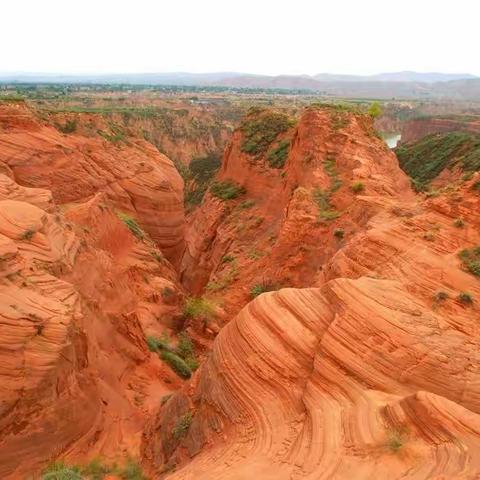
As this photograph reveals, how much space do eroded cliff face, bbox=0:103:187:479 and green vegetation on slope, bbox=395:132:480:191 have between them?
112 ft

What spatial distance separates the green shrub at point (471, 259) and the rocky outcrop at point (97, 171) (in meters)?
17.1

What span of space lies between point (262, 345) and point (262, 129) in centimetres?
2433

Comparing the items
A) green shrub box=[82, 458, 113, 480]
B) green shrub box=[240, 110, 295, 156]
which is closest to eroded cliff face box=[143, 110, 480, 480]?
green shrub box=[82, 458, 113, 480]

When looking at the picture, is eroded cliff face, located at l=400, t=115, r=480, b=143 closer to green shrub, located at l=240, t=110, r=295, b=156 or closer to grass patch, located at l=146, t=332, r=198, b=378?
green shrub, located at l=240, t=110, r=295, b=156

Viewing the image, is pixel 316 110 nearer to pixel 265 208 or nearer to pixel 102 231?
pixel 265 208

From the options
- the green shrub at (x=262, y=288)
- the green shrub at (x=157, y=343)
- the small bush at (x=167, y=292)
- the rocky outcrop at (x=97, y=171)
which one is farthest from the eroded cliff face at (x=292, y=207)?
the green shrub at (x=157, y=343)

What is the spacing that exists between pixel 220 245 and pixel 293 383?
1718 cm

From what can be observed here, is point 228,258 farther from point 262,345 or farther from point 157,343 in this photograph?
point 262,345

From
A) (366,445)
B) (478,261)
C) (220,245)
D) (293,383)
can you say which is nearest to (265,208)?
(220,245)

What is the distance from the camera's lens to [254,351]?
30.9ft

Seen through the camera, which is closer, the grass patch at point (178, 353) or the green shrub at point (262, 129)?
the grass patch at point (178, 353)

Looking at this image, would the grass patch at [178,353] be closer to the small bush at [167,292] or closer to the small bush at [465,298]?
the small bush at [167,292]

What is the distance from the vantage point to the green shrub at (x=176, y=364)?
52.3 feet

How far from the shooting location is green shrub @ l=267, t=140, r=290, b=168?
28.2 meters
